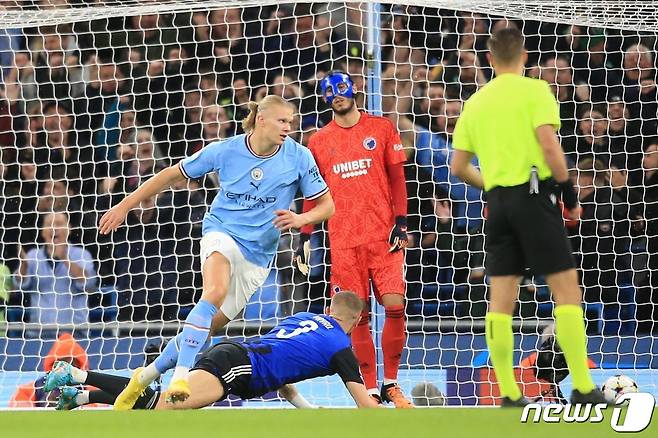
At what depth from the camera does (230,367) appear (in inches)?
294

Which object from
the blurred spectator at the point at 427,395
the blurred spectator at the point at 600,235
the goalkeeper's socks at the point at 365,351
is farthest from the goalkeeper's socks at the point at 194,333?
the blurred spectator at the point at 600,235

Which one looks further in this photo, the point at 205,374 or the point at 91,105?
the point at 91,105

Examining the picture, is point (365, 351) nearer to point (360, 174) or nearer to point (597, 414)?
point (360, 174)

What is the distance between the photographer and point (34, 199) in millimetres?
11438

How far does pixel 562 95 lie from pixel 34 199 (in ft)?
15.7

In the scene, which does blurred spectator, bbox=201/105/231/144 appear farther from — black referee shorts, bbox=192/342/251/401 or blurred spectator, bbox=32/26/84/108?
black referee shorts, bbox=192/342/251/401

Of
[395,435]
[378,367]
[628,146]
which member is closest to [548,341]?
[378,367]

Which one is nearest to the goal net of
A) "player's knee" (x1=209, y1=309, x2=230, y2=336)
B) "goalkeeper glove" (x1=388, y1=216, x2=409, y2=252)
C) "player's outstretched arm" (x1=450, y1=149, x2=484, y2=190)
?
"goalkeeper glove" (x1=388, y1=216, x2=409, y2=252)

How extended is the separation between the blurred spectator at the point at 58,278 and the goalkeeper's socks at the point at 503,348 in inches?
217

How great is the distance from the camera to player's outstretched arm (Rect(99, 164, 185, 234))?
22.9ft

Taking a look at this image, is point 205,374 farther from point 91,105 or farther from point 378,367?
point 91,105

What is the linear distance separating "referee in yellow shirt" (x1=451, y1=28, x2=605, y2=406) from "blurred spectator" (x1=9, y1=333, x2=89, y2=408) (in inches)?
169

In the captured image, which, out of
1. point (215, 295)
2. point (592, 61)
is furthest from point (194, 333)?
point (592, 61)

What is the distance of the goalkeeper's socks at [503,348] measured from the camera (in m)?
5.78
